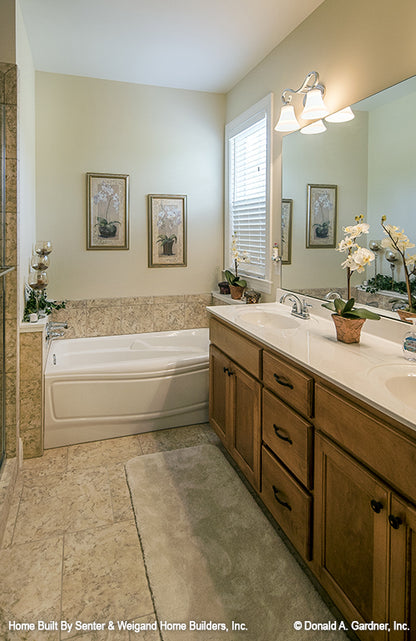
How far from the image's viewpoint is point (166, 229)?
12.3 feet

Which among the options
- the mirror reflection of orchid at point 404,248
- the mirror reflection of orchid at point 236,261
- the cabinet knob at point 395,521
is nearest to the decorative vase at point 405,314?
the mirror reflection of orchid at point 404,248

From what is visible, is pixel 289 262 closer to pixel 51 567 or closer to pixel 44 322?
pixel 44 322

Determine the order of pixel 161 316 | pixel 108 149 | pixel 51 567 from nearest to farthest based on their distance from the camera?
pixel 51 567 → pixel 108 149 → pixel 161 316

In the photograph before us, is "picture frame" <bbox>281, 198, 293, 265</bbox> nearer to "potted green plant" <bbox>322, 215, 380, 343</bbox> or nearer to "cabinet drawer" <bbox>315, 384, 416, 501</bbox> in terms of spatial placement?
"potted green plant" <bbox>322, 215, 380, 343</bbox>

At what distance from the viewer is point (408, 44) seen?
5.82ft

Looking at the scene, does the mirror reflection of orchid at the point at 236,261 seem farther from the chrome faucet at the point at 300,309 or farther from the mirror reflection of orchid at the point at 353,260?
the mirror reflection of orchid at the point at 353,260

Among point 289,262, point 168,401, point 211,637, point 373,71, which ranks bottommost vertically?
point 211,637

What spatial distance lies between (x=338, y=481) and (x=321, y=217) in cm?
154

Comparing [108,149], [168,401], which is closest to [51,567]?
[168,401]

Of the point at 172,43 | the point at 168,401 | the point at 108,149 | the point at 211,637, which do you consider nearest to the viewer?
the point at 211,637

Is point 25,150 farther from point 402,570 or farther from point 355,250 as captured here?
point 402,570

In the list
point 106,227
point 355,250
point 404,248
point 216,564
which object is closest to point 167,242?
point 106,227

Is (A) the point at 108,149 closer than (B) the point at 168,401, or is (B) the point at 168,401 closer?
(B) the point at 168,401

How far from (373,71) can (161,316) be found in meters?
2.51
